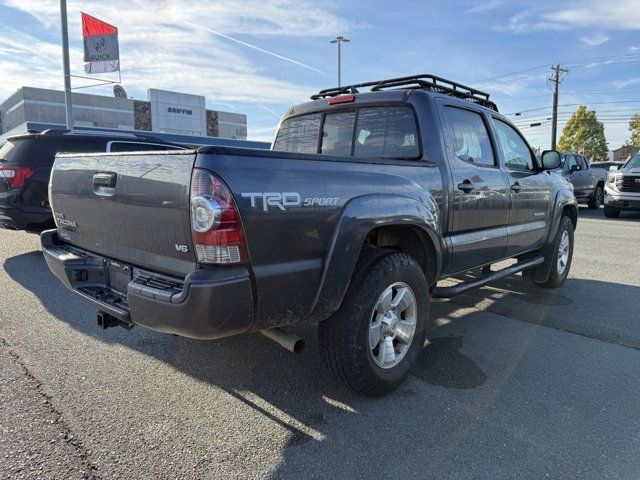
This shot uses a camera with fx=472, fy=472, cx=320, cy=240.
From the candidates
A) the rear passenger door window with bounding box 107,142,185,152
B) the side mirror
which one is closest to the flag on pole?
the rear passenger door window with bounding box 107,142,185,152

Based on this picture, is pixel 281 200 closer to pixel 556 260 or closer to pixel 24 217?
pixel 556 260

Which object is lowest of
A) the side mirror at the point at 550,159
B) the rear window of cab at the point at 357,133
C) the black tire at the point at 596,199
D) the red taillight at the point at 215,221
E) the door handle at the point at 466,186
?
the black tire at the point at 596,199

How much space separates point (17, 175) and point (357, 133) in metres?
5.26

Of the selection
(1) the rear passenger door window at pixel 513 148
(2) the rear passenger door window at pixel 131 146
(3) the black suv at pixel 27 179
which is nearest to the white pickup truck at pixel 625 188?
(1) the rear passenger door window at pixel 513 148

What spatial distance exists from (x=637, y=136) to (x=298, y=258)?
59.6 metres

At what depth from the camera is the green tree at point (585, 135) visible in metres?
48.2

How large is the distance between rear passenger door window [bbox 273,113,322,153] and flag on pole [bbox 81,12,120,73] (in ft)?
A: 49.4

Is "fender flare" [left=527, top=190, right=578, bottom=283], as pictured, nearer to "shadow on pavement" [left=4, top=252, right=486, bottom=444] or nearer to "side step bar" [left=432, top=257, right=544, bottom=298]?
"side step bar" [left=432, top=257, right=544, bottom=298]

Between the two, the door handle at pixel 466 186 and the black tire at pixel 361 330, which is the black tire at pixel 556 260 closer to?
the door handle at pixel 466 186

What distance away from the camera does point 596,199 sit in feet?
59.4

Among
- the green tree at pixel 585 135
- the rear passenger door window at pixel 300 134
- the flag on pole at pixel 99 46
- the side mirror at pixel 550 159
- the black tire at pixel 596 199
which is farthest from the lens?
the green tree at pixel 585 135

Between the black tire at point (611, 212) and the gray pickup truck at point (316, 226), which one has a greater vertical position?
the gray pickup truck at point (316, 226)

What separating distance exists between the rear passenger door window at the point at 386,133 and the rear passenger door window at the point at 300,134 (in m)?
0.52

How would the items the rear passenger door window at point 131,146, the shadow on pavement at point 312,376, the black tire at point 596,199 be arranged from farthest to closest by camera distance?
the black tire at point 596,199, the rear passenger door window at point 131,146, the shadow on pavement at point 312,376
